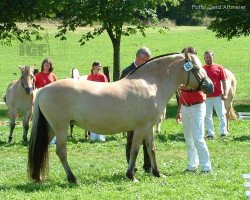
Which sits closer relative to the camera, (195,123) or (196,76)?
(196,76)

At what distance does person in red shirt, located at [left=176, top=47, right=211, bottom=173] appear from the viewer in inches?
477

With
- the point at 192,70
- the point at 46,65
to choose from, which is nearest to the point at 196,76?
the point at 192,70

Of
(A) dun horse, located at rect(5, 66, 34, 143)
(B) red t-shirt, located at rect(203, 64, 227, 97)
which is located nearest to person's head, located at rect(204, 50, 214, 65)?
(B) red t-shirt, located at rect(203, 64, 227, 97)

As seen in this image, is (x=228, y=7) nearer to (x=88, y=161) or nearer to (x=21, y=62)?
(x=88, y=161)

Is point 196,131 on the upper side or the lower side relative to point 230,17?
lower

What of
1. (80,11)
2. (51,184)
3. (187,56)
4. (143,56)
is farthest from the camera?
(80,11)

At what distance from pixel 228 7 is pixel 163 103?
17.0 m

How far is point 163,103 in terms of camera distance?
11.8 meters

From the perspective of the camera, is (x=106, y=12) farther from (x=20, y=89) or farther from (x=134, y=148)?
(x=134, y=148)

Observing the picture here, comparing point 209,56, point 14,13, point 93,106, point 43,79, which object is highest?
point 14,13

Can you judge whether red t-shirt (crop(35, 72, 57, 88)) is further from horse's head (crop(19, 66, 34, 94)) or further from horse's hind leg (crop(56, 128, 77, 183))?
horse's hind leg (crop(56, 128, 77, 183))

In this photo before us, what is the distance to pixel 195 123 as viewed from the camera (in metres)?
12.1

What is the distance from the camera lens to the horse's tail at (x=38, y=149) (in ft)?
36.9

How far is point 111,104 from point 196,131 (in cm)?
170
